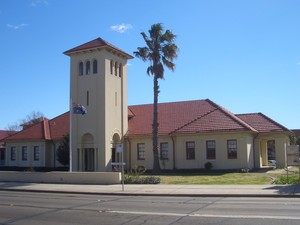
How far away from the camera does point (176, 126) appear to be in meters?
41.5

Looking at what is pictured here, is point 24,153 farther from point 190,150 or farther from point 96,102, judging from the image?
point 190,150

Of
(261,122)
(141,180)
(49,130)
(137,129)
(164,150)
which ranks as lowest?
(141,180)

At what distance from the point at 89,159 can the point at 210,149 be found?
1157cm

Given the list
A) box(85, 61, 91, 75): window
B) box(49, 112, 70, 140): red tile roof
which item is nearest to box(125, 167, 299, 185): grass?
box(85, 61, 91, 75): window

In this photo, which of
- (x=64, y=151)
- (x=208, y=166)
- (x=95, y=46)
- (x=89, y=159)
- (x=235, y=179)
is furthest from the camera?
(x=64, y=151)

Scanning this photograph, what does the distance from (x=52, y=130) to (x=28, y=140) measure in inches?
110

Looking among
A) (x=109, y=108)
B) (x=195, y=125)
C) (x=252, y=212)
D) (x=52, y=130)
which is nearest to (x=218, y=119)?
(x=195, y=125)

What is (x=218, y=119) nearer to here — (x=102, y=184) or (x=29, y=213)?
(x=102, y=184)

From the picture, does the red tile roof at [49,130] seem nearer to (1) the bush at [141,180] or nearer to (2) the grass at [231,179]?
(2) the grass at [231,179]

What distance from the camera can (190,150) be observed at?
131 feet

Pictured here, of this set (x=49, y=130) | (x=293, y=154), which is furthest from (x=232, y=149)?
(x=49, y=130)

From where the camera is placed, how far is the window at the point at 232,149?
38.0 meters

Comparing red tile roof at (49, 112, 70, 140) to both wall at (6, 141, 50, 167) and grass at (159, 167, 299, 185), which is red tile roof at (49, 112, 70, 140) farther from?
grass at (159, 167, 299, 185)

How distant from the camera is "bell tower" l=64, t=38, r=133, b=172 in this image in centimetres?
3922
